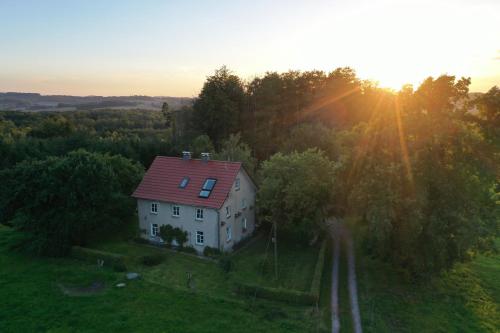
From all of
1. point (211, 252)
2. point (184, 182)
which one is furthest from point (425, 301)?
point (184, 182)

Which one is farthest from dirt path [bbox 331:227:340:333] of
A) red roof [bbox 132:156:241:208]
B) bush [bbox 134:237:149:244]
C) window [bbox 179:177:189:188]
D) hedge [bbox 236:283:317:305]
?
bush [bbox 134:237:149:244]

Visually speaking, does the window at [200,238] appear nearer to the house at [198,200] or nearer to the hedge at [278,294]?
the house at [198,200]

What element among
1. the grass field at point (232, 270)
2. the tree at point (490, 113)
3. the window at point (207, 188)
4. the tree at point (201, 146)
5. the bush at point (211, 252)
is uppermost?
the tree at point (490, 113)

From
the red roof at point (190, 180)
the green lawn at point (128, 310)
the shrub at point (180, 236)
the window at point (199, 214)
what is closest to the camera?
the green lawn at point (128, 310)

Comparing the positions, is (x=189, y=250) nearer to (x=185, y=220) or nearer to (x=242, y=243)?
(x=185, y=220)

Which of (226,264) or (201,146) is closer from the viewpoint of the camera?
(226,264)

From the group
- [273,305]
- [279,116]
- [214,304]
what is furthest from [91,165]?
[279,116]

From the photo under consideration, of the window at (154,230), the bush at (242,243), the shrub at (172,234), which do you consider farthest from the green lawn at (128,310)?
the bush at (242,243)
